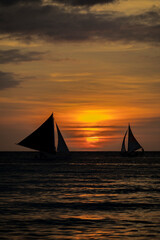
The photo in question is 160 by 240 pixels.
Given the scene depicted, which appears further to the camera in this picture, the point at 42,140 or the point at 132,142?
the point at 132,142

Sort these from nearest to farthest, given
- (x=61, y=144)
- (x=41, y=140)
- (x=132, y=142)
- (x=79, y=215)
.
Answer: (x=79, y=215), (x=41, y=140), (x=61, y=144), (x=132, y=142)

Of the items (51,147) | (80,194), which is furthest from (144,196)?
(51,147)

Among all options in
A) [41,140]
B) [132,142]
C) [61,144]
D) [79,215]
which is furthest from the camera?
[132,142]

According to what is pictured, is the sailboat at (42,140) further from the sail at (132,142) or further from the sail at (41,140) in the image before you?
the sail at (132,142)

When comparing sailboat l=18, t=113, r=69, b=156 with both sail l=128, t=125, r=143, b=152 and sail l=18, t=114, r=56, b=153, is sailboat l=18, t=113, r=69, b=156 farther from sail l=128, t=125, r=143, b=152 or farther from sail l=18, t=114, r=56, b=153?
sail l=128, t=125, r=143, b=152

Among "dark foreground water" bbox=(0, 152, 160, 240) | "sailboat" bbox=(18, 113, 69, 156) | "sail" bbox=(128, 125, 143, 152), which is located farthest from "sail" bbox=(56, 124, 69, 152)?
"dark foreground water" bbox=(0, 152, 160, 240)

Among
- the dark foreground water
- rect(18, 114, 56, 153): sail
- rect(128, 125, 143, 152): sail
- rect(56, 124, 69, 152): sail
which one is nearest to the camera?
the dark foreground water

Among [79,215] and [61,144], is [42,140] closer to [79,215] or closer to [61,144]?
[61,144]

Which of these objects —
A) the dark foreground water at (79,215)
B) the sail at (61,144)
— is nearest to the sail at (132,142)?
the sail at (61,144)

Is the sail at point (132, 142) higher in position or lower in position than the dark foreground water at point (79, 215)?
higher

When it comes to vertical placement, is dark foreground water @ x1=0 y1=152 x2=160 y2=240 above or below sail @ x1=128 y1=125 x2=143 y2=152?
below

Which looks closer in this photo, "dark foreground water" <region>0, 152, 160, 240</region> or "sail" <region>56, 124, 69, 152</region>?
"dark foreground water" <region>0, 152, 160, 240</region>

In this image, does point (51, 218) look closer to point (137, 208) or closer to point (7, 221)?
point (7, 221)

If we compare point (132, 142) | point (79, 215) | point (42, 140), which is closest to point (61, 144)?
point (42, 140)
